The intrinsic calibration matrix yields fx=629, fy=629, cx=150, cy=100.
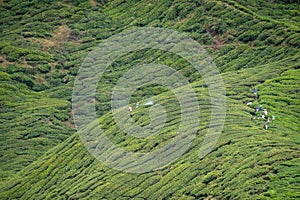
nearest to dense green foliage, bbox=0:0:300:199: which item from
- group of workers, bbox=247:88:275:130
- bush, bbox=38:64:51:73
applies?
bush, bbox=38:64:51:73

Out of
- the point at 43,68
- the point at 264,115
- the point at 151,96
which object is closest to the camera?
the point at 264,115

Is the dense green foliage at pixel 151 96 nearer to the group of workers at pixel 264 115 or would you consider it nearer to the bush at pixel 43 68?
the bush at pixel 43 68

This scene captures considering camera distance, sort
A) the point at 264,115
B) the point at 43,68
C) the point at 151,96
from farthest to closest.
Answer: the point at 43,68 < the point at 151,96 < the point at 264,115

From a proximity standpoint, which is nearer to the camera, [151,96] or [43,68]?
[151,96]

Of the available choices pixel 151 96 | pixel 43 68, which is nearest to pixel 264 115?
pixel 151 96

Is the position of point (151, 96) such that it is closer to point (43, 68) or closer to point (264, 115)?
point (43, 68)

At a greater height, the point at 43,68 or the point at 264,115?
the point at 43,68

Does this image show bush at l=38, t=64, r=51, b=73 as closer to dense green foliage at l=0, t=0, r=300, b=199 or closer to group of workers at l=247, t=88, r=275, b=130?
dense green foliage at l=0, t=0, r=300, b=199

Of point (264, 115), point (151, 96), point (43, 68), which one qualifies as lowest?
point (264, 115)

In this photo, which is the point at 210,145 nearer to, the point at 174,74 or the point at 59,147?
the point at 59,147

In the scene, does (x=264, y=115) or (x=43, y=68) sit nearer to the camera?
(x=264, y=115)

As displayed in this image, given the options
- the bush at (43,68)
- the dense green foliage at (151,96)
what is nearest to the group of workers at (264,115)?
the dense green foliage at (151,96)
